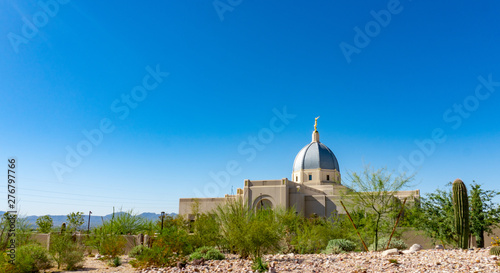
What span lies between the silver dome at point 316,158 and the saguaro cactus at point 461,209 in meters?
28.6

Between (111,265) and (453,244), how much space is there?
1396 centimetres

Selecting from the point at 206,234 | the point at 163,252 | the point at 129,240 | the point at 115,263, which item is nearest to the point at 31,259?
the point at 115,263

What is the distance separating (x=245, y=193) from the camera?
36.2m

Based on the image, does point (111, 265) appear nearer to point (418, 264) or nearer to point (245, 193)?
point (418, 264)

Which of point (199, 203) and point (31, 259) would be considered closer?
point (31, 259)

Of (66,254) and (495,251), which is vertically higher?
(495,251)

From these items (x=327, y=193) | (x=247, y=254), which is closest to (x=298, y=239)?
(x=247, y=254)

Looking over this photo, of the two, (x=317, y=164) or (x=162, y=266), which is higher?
(x=317, y=164)

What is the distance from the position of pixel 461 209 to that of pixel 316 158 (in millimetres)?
29353

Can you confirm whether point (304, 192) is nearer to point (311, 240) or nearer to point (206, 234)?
point (311, 240)

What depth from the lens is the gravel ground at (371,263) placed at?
10312 mm

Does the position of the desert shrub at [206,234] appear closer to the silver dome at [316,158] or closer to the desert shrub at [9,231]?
the desert shrub at [9,231]

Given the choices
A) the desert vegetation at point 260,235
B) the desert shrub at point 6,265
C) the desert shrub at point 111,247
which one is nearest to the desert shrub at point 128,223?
the desert vegetation at point 260,235

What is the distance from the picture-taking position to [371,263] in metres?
11.3
